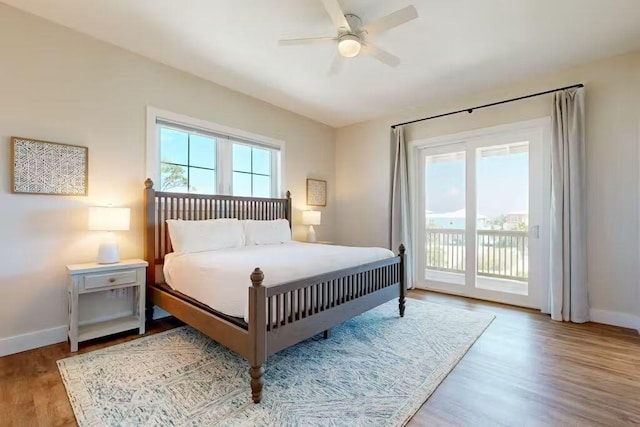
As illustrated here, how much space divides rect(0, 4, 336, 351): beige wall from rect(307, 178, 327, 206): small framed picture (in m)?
2.21

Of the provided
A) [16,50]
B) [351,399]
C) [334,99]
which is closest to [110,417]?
[351,399]

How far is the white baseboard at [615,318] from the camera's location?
311 cm

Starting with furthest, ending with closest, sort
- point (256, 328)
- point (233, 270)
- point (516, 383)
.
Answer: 1. point (233, 270)
2. point (516, 383)
3. point (256, 328)

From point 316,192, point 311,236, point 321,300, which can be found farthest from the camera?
point 316,192

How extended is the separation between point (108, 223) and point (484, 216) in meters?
4.46

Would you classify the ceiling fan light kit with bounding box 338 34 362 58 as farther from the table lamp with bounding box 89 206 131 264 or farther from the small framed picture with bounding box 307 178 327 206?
the small framed picture with bounding box 307 178 327 206

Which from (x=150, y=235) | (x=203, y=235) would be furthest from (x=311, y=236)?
(x=150, y=235)

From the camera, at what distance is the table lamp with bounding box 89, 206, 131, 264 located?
2709 millimetres

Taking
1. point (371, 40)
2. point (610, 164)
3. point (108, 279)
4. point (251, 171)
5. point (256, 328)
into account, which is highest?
point (371, 40)

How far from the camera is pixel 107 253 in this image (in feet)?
9.19

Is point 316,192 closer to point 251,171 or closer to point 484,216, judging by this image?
point 251,171

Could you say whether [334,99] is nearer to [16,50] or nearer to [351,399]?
[16,50]

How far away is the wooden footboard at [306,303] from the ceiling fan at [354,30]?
1875mm

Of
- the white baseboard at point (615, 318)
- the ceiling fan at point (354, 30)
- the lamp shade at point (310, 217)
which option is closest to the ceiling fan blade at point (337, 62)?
the ceiling fan at point (354, 30)
